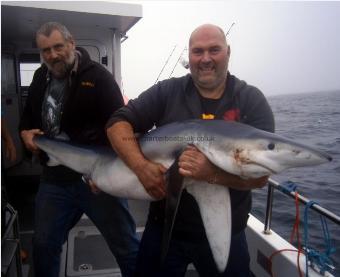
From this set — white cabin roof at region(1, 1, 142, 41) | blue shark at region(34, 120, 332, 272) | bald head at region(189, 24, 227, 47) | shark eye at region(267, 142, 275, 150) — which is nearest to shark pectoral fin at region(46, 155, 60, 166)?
blue shark at region(34, 120, 332, 272)

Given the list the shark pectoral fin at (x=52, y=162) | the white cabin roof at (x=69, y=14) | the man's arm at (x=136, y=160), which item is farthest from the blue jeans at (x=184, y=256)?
the white cabin roof at (x=69, y=14)

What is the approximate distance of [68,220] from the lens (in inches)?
124

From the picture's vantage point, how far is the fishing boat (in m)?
2.86

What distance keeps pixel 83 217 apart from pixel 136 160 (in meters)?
2.92

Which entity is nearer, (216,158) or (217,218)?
(216,158)

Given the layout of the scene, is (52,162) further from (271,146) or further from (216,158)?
(271,146)

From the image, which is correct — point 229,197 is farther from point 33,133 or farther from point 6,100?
point 6,100

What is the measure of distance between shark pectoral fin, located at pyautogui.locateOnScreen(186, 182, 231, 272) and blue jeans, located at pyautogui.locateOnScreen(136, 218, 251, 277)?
0.23 metres

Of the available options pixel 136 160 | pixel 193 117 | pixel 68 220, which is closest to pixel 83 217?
pixel 68 220

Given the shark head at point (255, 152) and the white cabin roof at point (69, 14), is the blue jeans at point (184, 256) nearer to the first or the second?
the shark head at point (255, 152)

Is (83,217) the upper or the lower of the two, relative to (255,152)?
lower

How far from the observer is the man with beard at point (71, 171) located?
3.03m

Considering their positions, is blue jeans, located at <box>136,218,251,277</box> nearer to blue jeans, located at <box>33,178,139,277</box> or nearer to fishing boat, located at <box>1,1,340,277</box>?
blue jeans, located at <box>33,178,139,277</box>

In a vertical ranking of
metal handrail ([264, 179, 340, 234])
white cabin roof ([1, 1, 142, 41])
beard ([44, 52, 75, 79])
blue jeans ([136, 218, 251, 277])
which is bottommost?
blue jeans ([136, 218, 251, 277])
